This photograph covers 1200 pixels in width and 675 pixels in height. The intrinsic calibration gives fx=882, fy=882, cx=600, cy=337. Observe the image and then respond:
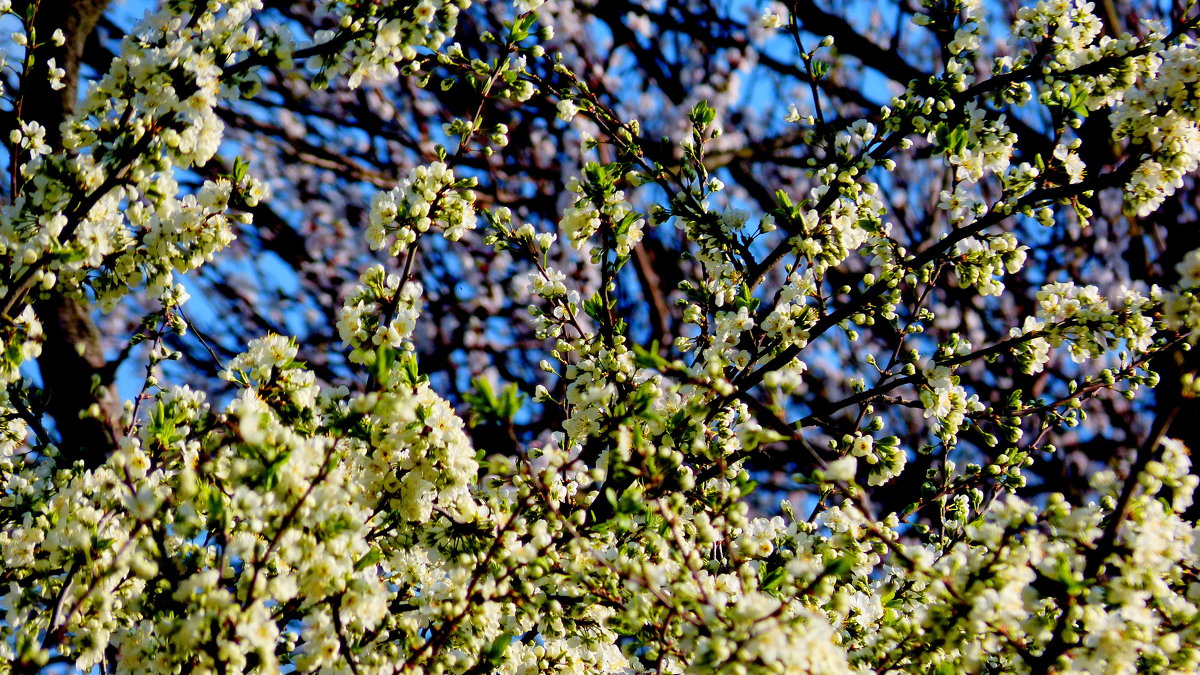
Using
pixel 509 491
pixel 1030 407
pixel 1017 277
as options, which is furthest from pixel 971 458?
pixel 509 491

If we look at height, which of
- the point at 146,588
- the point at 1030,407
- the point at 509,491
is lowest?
the point at 146,588

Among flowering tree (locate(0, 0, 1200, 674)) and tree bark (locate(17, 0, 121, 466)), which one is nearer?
flowering tree (locate(0, 0, 1200, 674))

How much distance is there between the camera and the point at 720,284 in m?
2.89

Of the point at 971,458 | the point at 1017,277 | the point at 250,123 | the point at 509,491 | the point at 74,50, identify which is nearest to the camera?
the point at 509,491

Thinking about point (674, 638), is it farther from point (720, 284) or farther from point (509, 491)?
point (720, 284)

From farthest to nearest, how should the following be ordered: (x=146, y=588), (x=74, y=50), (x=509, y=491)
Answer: (x=74, y=50) → (x=509, y=491) → (x=146, y=588)

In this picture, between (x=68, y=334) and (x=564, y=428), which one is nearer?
(x=564, y=428)

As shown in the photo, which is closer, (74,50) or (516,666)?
(516,666)

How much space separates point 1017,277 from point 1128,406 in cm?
172

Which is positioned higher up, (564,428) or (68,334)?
(68,334)

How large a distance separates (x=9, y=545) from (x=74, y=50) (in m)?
2.44

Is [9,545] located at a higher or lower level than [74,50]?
lower

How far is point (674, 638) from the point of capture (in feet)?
5.87

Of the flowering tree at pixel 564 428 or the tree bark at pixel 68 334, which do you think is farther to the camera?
the tree bark at pixel 68 334
